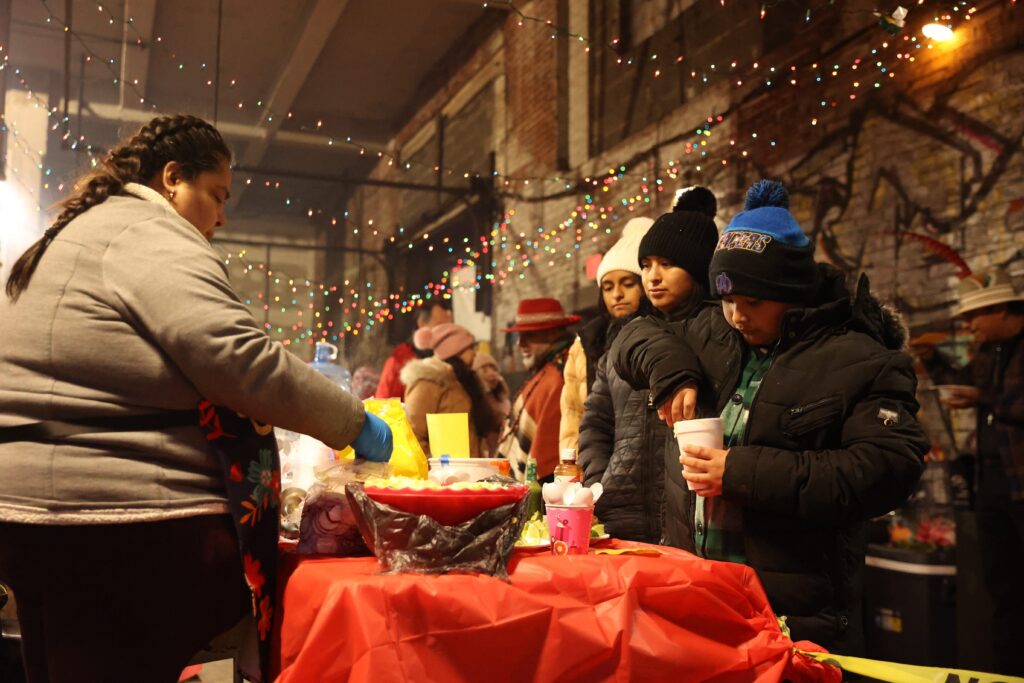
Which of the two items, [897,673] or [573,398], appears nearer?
[897,673]

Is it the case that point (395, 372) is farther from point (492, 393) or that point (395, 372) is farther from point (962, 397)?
point (962, 397)

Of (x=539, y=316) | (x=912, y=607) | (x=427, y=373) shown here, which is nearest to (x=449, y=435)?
(x=539, y=316)

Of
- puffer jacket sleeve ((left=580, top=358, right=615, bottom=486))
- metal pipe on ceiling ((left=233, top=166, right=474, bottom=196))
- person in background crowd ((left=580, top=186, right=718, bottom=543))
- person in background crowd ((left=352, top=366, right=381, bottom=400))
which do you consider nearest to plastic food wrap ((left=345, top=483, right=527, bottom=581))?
person in background crowd ((left=580, top=186, right=718, bottom=543))

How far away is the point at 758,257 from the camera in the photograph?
6.37ft

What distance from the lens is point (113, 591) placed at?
137 centimetres

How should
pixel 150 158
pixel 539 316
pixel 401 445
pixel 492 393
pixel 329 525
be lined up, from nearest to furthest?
pixel 329 525 → pixel 150 158 → pixel 401 445 → pixel 539 316 → pixel 492 393

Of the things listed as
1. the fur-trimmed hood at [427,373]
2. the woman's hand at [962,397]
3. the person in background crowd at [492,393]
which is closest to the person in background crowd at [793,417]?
the woman's hand at [962,397]

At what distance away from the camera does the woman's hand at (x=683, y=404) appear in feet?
6.48

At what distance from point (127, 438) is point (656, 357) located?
1.13 meters

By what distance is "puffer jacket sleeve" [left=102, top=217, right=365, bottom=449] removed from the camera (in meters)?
1.38

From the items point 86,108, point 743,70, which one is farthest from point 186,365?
point 86,108

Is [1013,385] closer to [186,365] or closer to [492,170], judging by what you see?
[186,365]

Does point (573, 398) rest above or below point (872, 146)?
below

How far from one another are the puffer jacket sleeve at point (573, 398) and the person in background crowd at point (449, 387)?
1089mm
